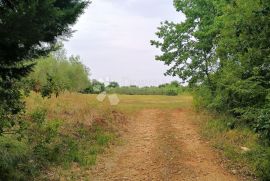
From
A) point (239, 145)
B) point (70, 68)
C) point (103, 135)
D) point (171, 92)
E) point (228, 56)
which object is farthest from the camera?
point (171, 92)

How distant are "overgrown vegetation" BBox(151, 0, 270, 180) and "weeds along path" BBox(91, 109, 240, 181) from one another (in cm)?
146

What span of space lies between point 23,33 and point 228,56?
1218 centimetres

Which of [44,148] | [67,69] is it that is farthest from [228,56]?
[67,69]

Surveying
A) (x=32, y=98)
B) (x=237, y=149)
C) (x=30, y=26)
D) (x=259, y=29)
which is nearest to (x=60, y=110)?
(x=32, y=98)

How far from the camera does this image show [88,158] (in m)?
11.3

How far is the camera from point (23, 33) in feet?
22.3

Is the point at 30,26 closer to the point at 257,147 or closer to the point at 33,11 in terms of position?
the point at 33,11

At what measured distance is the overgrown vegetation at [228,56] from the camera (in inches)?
454

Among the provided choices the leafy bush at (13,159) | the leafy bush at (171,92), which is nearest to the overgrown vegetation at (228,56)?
the leafy bush at (13,159)

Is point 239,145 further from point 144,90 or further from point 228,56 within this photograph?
point 144,90

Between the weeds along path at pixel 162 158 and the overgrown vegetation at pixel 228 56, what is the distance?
1.46m

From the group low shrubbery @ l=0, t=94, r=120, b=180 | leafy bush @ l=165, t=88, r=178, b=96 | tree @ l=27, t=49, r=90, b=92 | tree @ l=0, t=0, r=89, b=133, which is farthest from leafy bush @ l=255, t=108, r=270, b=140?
leafy bush @ l=165, t=88, r=178, b=96

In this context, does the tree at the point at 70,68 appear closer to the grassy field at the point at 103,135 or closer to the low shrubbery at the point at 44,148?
the grassy field at the point at 103,135

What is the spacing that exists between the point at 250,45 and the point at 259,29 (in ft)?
2.48
